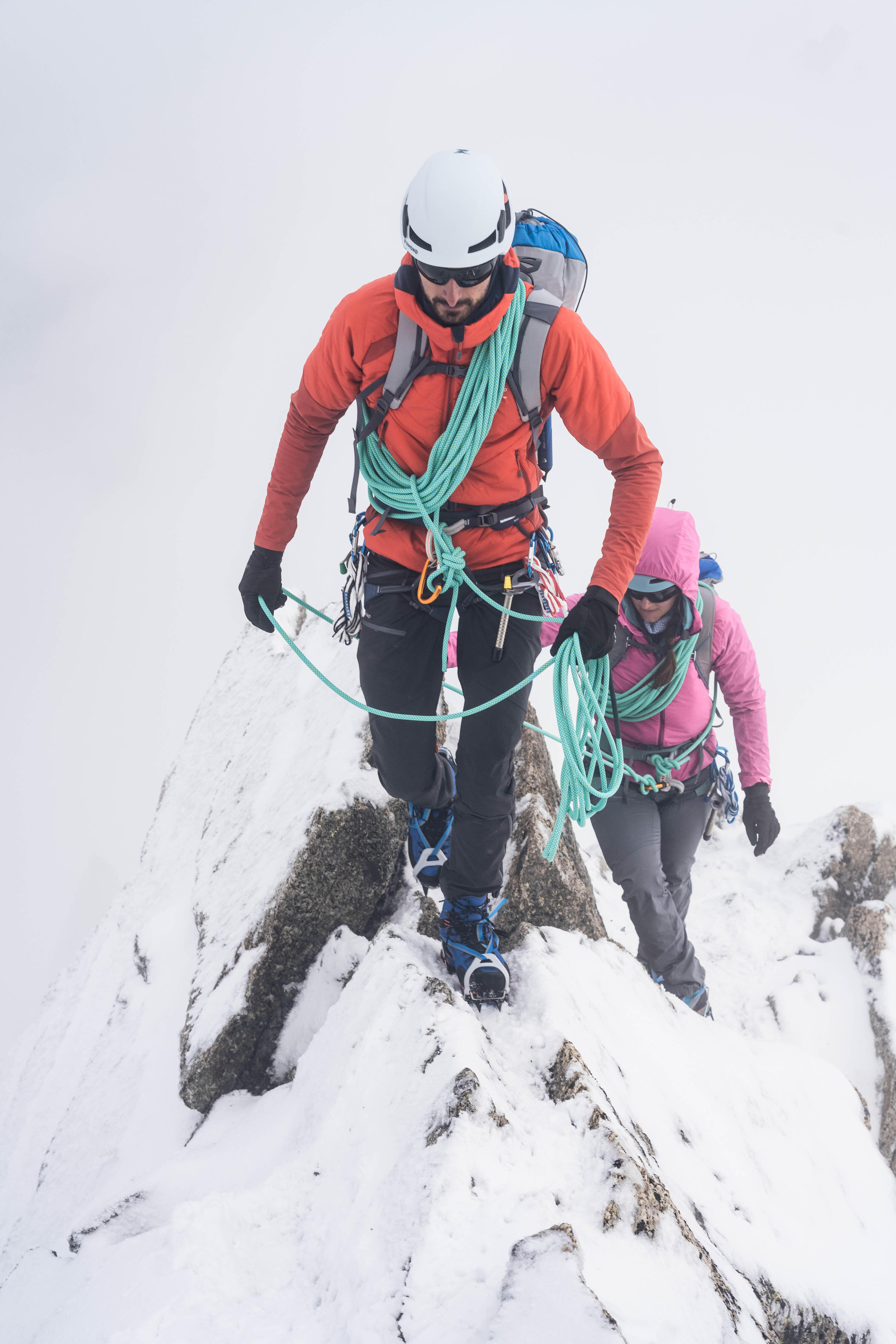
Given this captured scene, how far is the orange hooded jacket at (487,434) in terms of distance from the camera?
9.04ft

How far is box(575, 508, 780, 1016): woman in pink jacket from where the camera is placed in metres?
4.33

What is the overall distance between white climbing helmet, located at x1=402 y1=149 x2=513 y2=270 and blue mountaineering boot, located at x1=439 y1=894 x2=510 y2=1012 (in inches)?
106

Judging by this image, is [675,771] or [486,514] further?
[675,771]

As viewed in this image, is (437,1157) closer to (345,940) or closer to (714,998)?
(345,940)

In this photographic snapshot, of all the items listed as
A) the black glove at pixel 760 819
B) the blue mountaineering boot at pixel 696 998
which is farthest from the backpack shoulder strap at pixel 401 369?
the blue mountaineering boot at pixel 696 998

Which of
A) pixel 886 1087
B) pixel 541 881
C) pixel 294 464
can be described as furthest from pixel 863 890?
pixel 294 464

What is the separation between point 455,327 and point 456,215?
350 millimetres

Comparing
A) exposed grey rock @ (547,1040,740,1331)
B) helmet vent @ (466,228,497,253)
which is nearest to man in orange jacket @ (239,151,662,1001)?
helmet vent @ (466,228,497,253)

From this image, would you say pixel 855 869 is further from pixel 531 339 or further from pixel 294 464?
pixel 294 464

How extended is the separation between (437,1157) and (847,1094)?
316 centimetres

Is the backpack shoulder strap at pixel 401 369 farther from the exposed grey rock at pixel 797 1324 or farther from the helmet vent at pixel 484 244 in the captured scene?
the exposed grey rock at pixel 797 1324

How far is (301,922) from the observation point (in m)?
4.02

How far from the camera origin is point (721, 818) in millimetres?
8641

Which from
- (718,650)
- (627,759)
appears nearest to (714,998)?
(627,759)
